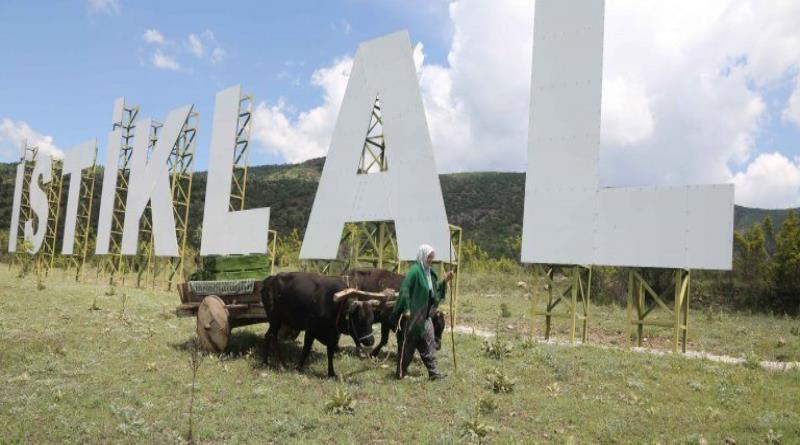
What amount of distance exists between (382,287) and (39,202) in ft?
95.4

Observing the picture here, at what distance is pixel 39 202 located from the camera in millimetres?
31844

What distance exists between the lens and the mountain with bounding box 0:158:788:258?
54.2 m

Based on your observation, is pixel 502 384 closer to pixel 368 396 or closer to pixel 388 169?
pixel 368 396

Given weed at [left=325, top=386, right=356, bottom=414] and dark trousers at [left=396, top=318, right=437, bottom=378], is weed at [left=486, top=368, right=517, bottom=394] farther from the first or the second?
weed at [left=325, top=386, right=356, bottom=414]

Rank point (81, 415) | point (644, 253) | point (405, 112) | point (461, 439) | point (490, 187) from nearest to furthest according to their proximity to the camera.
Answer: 1. point (461, 439)
2. point (81, 415)
3. point (644, 253)
4. point (405, 112)
5. point (490, 187)

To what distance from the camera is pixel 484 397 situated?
701 centimetres

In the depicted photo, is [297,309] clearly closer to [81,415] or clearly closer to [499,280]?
[81,415]

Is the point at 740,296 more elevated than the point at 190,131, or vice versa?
the point at 190,131

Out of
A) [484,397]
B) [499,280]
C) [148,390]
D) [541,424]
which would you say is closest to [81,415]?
[148,390]

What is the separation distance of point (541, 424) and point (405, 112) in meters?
8.94

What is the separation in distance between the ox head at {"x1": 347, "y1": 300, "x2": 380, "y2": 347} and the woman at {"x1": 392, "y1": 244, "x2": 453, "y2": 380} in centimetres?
44

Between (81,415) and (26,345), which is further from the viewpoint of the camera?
(26,345)

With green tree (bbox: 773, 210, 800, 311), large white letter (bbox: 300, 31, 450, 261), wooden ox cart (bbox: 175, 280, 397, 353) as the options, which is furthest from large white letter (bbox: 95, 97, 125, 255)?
green tree (bbox: 773, 210, 800, 311)

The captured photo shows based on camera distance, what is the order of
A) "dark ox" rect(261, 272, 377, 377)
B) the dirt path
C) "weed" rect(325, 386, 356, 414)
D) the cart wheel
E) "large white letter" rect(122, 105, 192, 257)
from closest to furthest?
"weed" rect(325, 386, 356, 414)
"dark ox" rect(261, 272, 377, 377)
the cart wheel
the dirt path
"large white letter" rect(122, 105, 192, 257)
